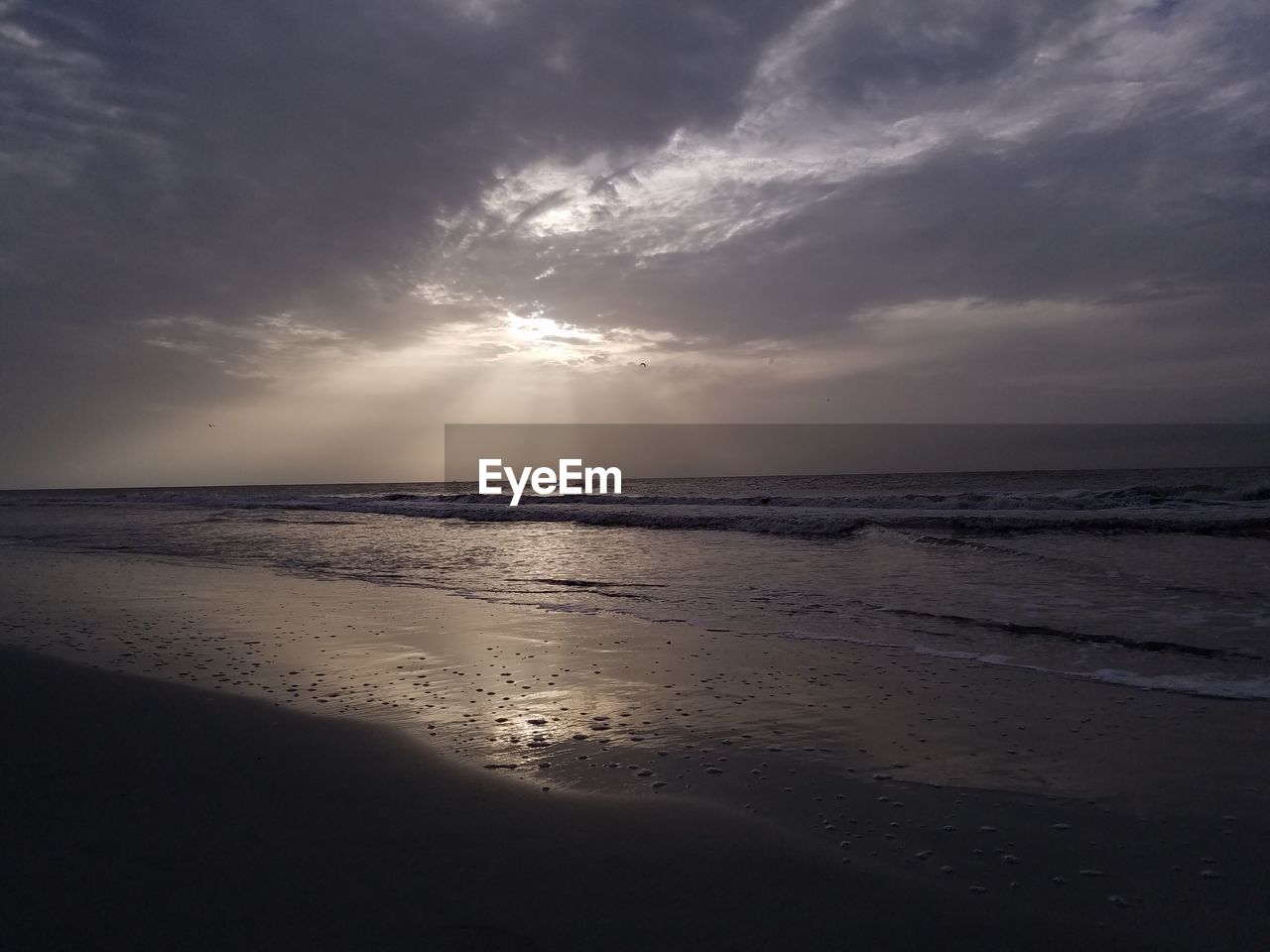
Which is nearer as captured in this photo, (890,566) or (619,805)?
(619,805)

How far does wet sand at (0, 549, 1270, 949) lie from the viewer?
114 inches

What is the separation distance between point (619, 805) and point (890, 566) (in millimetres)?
10514

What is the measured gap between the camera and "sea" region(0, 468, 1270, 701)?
7.57 meters

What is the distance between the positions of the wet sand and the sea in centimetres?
147

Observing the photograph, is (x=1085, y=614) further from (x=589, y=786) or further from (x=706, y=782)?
(x=589, y=786)

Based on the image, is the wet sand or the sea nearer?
the wet sand

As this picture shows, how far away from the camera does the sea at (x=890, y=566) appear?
24.8 feet

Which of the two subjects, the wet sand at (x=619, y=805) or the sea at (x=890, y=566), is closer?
the wet sand at (x=619, y=805)

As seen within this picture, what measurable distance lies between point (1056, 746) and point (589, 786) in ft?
9.92

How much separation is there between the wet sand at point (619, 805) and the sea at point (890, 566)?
1474 mm

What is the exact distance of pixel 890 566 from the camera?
13.3 m

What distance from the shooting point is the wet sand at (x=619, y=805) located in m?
2.89

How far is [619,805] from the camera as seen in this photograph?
3908mm

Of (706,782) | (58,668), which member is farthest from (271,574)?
(706,782)
